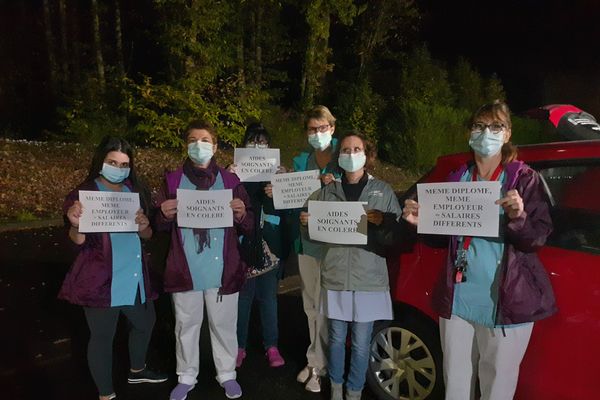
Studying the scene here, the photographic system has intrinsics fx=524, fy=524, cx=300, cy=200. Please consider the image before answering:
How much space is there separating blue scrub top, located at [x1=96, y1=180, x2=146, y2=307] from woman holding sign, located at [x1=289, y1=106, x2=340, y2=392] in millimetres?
1140

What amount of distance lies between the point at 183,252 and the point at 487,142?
6.56 ft

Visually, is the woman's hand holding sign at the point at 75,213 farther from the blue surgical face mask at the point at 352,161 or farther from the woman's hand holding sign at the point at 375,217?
the woman's hand holding sign at the point at 375,217

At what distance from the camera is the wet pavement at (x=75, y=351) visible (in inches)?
152

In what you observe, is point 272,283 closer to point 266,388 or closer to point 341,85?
point 266,388

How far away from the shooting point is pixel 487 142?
2.64 meters

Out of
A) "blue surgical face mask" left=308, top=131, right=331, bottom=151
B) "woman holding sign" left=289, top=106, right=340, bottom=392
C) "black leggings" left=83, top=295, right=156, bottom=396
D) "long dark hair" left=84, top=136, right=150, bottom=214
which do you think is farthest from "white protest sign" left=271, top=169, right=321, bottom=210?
"black leggings" left=83, top=295, right=156, bottom=396

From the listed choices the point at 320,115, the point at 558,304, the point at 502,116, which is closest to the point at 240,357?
the point at 320,115

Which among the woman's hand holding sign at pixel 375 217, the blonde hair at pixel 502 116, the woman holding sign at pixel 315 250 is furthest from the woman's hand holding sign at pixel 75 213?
the blonde hair at pixel 502 116

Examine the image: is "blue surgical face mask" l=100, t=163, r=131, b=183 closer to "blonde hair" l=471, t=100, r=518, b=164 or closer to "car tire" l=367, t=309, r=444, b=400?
"car tire" l=367, t=309, r=444, b=400

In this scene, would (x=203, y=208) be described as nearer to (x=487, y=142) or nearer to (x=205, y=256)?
(x=205, y=256)

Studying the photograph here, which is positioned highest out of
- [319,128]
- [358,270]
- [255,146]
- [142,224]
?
[319,128]

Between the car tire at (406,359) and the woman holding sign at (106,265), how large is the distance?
5.38ft

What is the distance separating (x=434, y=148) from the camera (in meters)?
19.4

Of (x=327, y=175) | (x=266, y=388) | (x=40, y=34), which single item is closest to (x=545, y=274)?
(x=327, y=175)
